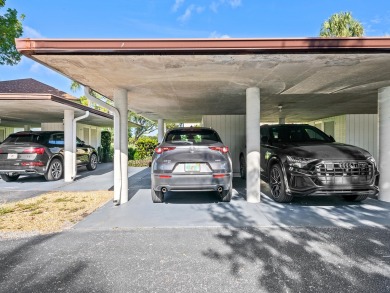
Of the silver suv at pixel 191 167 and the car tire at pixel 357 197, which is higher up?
the silver suv at pixel 191 167

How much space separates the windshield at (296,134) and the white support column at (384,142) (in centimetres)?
106

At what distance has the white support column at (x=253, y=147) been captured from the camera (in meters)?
5.06

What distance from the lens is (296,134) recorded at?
6.05 metres

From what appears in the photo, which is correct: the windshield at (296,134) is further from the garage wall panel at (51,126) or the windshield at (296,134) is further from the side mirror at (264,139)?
the garage wall panel at (51,126)

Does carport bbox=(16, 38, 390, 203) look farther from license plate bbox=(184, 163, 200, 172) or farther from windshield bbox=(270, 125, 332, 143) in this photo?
license plate bbox=(184, 163, 200, 172)

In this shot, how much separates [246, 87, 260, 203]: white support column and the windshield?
1.09 m

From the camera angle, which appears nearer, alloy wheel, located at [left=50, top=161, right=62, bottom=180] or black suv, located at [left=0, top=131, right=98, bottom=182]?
black suv, located at [left=0, top=131, right=98, bottom=182]

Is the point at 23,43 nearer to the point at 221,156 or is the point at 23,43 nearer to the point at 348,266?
the point at 221,156

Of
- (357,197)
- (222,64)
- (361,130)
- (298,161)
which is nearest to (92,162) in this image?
(222,64)

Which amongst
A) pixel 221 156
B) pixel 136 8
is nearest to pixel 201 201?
pixel 221 156

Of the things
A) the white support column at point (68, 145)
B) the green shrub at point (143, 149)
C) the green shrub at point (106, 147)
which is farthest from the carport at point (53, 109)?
the green shrub at point (106, 147)

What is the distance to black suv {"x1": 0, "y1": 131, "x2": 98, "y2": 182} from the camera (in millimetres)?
7449

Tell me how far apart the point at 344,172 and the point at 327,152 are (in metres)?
0.47

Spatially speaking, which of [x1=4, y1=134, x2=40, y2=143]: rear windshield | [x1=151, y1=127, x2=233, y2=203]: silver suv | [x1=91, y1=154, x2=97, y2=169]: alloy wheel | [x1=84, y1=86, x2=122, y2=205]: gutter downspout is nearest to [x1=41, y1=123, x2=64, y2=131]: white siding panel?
[x1=91, y1=154, x2=97, y2=169]: alloy wheel
